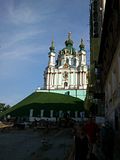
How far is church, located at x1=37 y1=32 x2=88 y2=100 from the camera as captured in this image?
327 ft

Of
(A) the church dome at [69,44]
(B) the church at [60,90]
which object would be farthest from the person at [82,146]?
(A) the church dome at [69,44]

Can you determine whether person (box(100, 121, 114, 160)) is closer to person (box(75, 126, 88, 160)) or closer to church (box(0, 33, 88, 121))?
person (box(75, 126, 88, 160))

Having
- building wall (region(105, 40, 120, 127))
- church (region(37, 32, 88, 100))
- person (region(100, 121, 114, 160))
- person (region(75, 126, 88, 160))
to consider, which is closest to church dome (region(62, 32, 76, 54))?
church (region(37, 32, 88, 100))

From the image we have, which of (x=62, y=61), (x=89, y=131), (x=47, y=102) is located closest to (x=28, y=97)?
(x=47, y=102)

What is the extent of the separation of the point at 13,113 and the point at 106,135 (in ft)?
206

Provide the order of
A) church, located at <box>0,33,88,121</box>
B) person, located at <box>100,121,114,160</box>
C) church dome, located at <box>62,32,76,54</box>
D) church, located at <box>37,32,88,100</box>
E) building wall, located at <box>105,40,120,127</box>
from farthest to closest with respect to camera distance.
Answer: church dome, located at <box>62,32,76,54</box>, church, located at <box>37,32,88,100</box>, church, located at <box>0,33,88,121</box>, building wall, located at <box>105,40,120,127</box>, person, located at <box>100,121,114,160</box>

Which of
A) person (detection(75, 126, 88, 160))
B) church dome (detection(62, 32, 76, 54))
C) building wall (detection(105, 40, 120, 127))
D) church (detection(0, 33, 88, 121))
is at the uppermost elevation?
church dome (detection(62, 32, 76, 54))

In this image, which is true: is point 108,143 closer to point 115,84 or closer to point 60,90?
point 115,84

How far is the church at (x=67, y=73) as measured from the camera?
327 feet

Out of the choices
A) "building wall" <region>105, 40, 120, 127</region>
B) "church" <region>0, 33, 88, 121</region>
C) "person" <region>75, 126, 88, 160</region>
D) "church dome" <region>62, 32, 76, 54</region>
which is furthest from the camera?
"church dome" <region>62, 32, 76, 54</region>

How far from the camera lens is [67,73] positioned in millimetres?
103500

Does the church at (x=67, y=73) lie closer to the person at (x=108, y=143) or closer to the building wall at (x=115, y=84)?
the building wall at (x=115, y=84)

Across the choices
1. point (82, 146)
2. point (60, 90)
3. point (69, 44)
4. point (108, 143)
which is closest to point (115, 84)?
point (108, 143)

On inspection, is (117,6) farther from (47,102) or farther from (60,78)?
(60,78)
